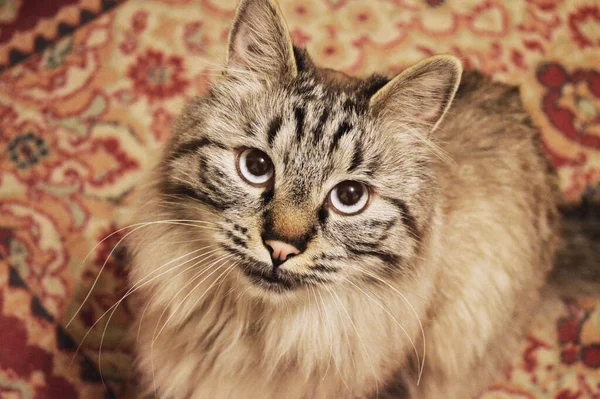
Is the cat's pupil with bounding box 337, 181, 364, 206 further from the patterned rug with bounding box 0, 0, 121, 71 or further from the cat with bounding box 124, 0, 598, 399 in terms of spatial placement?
the patterned rug with bounding box 0, 0, 121, 71

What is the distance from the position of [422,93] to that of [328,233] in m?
0.29

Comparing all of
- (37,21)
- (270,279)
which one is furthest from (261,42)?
(37,21)

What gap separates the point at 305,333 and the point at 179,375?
0.30m

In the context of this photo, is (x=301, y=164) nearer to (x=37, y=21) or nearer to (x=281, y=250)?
(x=281, y=250)

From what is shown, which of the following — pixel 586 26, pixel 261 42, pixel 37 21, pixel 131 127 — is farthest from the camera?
pixel 586 26

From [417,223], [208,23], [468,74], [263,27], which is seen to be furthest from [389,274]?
[208,23]

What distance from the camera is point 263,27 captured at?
34.9 inches

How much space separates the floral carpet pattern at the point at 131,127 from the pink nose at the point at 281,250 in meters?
0.65

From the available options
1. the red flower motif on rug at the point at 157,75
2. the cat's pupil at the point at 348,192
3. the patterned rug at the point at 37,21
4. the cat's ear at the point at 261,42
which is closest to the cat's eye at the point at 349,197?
the cat's pupil at the point at 348,192

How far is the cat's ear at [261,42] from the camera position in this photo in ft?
2.81

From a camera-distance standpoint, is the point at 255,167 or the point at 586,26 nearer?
the point at 255,167

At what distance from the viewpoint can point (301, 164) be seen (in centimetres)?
83

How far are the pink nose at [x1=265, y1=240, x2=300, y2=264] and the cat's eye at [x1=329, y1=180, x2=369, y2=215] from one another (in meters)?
0.11

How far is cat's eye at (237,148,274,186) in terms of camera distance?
875 millimetres
